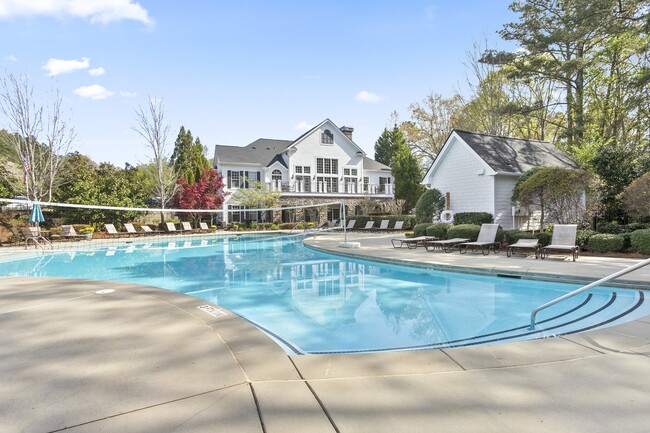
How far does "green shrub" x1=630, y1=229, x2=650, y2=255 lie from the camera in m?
10.2

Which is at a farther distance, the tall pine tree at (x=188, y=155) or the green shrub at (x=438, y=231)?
the tall pine tree at (x=188, y=155)

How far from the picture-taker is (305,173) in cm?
3575

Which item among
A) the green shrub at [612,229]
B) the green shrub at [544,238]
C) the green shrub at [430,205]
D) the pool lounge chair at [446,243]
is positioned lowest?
the pool lounge chair at [446,243]

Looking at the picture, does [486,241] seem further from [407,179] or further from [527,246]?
[407,179]

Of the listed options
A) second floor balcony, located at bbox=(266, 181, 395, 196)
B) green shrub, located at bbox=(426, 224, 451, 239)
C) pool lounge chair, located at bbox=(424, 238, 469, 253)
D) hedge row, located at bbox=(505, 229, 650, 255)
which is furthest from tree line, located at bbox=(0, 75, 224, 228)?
hedge row, located at bbox=(505, 229, 650, 255)

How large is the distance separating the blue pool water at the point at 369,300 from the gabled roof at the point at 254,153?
22.2m

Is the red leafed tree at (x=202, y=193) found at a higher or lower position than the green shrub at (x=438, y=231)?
higher

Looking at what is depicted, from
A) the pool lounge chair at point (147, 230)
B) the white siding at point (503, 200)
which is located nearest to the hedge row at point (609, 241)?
the white siding at point (503, 200)

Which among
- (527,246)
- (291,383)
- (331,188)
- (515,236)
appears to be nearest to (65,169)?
(331,188)

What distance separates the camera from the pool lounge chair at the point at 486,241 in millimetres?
12673

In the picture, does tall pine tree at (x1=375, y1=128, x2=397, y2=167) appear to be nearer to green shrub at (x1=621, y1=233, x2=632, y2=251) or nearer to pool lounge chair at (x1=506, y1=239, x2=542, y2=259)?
pool lounge chair at (x1=506, y1=239, x2=542, y2=259)

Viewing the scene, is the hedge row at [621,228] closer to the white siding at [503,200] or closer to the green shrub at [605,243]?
Answer: the green shrub at [605,243]

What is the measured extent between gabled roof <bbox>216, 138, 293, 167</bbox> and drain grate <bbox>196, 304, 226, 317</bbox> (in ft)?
97.1

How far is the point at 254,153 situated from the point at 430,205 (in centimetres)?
2241
